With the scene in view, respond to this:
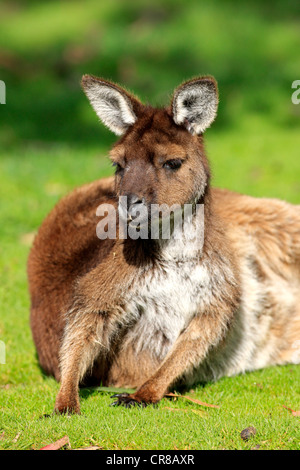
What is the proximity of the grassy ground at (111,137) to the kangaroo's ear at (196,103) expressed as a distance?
831 millimetres

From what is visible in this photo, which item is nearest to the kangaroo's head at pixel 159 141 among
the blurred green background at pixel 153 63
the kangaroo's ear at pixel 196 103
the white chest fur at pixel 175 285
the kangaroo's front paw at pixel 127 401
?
the kangaroo's ear at pixel 196 103

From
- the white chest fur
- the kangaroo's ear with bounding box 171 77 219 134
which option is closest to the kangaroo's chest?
the white chest fur

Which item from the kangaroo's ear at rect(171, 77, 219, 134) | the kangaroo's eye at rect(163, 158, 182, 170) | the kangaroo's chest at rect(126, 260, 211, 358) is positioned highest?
the kangaroo's ear at rect(171, 77, 219, 134)

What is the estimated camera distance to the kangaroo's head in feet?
13.4

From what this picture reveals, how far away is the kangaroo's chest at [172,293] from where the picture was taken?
434 cm

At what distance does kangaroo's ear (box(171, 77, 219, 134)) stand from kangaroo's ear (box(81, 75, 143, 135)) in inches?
11.4

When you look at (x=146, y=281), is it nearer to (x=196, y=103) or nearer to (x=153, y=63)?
(x=196, y=103)

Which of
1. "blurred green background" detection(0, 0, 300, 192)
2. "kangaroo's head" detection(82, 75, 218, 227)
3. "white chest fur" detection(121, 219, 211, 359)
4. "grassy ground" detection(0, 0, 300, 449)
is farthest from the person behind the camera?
"blurred green background" detection(0, 0, 300, 192)

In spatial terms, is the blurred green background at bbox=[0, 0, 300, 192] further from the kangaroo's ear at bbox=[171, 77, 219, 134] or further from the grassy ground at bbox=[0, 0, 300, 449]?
the kangaroo's ear at bbox=[171, 77, 219, 134]

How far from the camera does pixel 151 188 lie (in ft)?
13.3

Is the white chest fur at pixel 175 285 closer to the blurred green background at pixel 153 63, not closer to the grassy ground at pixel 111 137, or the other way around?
the grassy ground at pixel 111 137

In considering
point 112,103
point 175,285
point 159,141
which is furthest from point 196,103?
point 175,285
